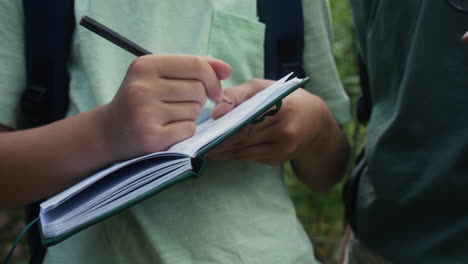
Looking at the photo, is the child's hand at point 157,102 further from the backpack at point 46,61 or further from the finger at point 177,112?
the backpack at point 46,61

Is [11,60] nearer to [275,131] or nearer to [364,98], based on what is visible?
[275,131]

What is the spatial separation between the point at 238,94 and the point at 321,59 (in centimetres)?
31

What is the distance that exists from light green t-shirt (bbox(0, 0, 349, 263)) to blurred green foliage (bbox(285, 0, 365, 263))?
3.93ft

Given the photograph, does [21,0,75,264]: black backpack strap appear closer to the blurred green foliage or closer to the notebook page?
the notebook page

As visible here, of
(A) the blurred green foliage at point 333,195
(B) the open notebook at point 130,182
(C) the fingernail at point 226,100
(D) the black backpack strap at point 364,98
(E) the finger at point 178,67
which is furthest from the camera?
(A) the blurred green foliage at point 333,195

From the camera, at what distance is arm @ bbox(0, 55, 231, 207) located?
30.2 inches

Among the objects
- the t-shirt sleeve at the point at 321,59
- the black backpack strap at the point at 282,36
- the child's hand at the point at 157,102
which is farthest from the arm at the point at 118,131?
the t-shirt sleeve at the point at 321,59

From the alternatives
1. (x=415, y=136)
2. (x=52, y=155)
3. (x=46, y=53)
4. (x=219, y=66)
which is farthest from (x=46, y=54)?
(x=415, y=136)

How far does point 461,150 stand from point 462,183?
0.06m

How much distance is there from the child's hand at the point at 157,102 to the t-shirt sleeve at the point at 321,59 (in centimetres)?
36

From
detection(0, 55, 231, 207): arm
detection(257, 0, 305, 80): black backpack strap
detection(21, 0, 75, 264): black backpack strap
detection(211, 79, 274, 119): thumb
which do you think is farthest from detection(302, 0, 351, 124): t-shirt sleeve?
detection(21, 0, 75, 264): black backpack strap

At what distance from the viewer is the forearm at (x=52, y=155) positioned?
826mm

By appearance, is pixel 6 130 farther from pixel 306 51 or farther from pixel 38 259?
pixel 306 51

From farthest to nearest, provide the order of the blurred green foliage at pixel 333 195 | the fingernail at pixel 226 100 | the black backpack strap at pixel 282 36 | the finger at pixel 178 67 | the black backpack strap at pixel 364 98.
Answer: the blurred green foliage at pixel 333 195 → the black backpack strap at pixel 364 98 → the black backpack strap at pixel 282 36 → the fingernail at pixel 226 100 → the finger at pixel 178 67
